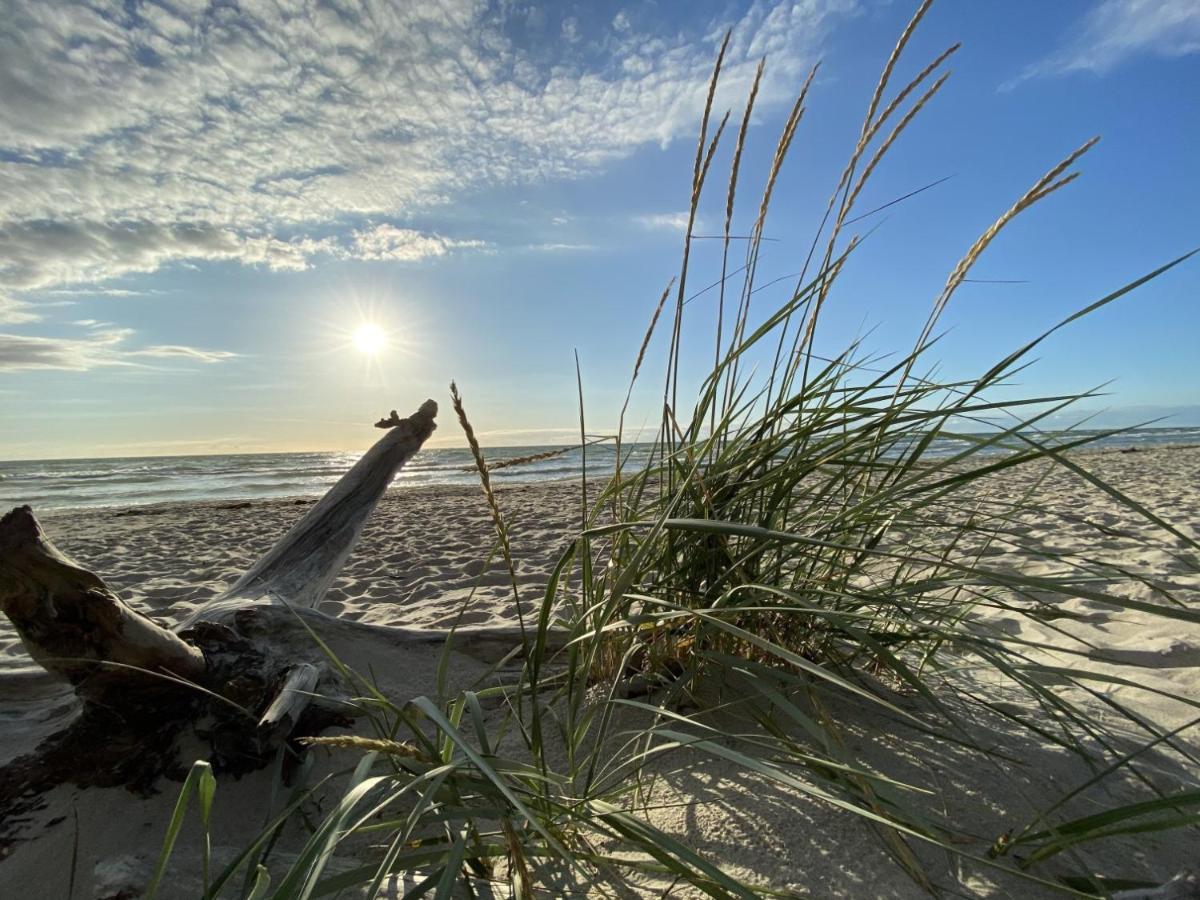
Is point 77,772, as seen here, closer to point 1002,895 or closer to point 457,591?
point 1002,895

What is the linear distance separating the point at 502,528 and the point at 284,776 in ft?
3.18

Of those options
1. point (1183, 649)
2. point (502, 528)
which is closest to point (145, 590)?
point (502, 528)

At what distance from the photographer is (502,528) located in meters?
1.03

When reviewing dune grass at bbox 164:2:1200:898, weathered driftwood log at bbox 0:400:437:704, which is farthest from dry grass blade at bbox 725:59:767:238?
weathered driftwood log at bbox 0:400:437:704

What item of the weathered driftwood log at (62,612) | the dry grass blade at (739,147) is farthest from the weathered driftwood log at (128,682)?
the dry grass blade at (739,147)

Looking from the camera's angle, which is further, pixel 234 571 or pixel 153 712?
pixel 234 571

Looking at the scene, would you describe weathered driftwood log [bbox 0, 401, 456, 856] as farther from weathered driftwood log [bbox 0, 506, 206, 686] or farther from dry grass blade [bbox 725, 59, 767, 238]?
dry grass blade [bbox 725, 59, 767, 238]

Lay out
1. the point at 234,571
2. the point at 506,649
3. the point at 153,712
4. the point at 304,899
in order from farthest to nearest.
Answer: the point at 234,571
the point at 506,649
the point at 153,712
the point at 304,899

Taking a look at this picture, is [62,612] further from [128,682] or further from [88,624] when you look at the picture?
[128,682]

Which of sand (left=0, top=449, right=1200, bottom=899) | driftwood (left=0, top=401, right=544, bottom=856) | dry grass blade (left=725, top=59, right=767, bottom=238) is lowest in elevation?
sand (left=0, top=449, right=1200, bottom=899)

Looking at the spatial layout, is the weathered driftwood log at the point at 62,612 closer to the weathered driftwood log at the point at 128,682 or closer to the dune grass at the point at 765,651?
Answer: the weathered driftwood log at the point at 128,682

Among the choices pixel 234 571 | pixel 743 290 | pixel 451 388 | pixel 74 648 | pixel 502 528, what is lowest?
pixel 234 571

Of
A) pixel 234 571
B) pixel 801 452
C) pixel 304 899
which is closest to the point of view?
pixel 304 899

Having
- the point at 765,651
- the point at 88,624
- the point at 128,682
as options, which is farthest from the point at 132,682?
the point at 765,651
